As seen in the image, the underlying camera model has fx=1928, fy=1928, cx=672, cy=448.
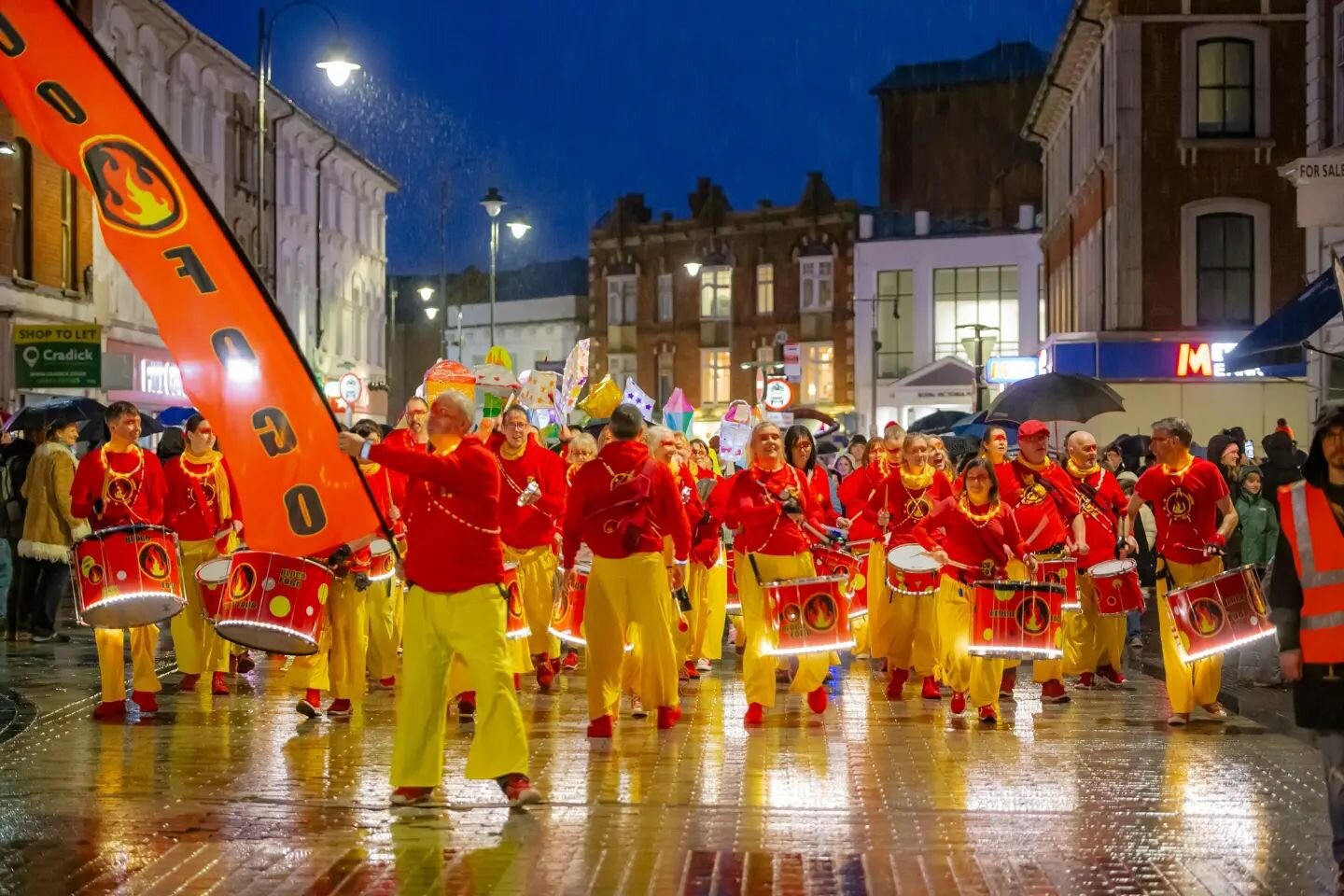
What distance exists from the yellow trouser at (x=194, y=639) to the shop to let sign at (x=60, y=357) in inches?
602

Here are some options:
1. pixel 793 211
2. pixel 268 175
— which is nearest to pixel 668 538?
pixel 268 175

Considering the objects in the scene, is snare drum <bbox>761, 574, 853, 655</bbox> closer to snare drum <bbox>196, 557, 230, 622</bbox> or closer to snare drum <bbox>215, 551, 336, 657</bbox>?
snare drum <bbox>215, 551, 336, 657</bbox>

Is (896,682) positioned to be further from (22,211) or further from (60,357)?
(22,211)

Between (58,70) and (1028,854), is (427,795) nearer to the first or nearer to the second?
(1028,854)

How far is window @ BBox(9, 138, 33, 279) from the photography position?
33844 mm

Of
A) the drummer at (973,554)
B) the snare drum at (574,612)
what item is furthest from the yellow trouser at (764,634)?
the snare drum at (574,612)

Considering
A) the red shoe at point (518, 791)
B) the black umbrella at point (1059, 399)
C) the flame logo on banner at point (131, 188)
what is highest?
the flame logo on banner at point (131, 188)

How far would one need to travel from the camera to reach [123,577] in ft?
38.8

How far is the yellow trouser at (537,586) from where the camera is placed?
14.4 m

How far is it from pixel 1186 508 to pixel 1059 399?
27.5 ft

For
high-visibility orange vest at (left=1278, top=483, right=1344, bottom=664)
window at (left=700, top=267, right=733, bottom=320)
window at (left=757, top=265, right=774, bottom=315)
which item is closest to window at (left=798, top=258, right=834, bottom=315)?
window at (left=757, top=265, right=774, bottom=315)

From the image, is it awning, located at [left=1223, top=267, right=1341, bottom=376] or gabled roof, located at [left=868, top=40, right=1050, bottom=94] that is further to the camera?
gabled roof, located at [left=868, top=40, right=1050, bottom=94]

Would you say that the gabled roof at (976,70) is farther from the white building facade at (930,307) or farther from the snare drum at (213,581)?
the snare drum at (213,581)

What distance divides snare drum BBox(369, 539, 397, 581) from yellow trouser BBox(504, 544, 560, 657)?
1338mm
